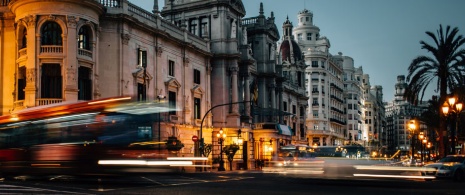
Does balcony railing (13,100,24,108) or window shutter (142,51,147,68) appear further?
window shutter (142,51,147,68)

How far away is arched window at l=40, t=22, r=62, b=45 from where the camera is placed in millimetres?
42000

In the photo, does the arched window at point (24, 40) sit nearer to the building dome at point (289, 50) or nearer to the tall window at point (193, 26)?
the tall window at point (193, 26)

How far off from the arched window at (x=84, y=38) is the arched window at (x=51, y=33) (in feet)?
5.21

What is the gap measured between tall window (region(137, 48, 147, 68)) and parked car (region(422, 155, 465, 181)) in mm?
25434

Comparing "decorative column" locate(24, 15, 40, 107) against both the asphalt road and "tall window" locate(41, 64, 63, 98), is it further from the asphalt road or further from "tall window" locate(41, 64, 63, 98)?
the asphalt road

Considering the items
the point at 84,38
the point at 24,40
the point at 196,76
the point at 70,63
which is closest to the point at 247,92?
the point at 196,76

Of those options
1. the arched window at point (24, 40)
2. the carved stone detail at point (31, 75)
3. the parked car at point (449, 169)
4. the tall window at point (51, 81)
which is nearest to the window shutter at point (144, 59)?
the tall window at point (51, 81)

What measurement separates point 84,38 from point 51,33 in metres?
2.44

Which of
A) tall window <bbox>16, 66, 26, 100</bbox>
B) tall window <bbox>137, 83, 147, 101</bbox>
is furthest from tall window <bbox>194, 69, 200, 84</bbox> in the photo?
tall window <bbox>16, 66, 26, 100</bbox>

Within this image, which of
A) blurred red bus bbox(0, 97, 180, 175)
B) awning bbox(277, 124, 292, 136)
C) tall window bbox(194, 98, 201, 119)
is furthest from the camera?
awning bbox(277, 124, 292, 136)

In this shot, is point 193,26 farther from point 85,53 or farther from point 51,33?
point 51,33

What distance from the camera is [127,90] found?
155 feet

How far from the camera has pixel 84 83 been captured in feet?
143

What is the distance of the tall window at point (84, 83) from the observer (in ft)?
141
